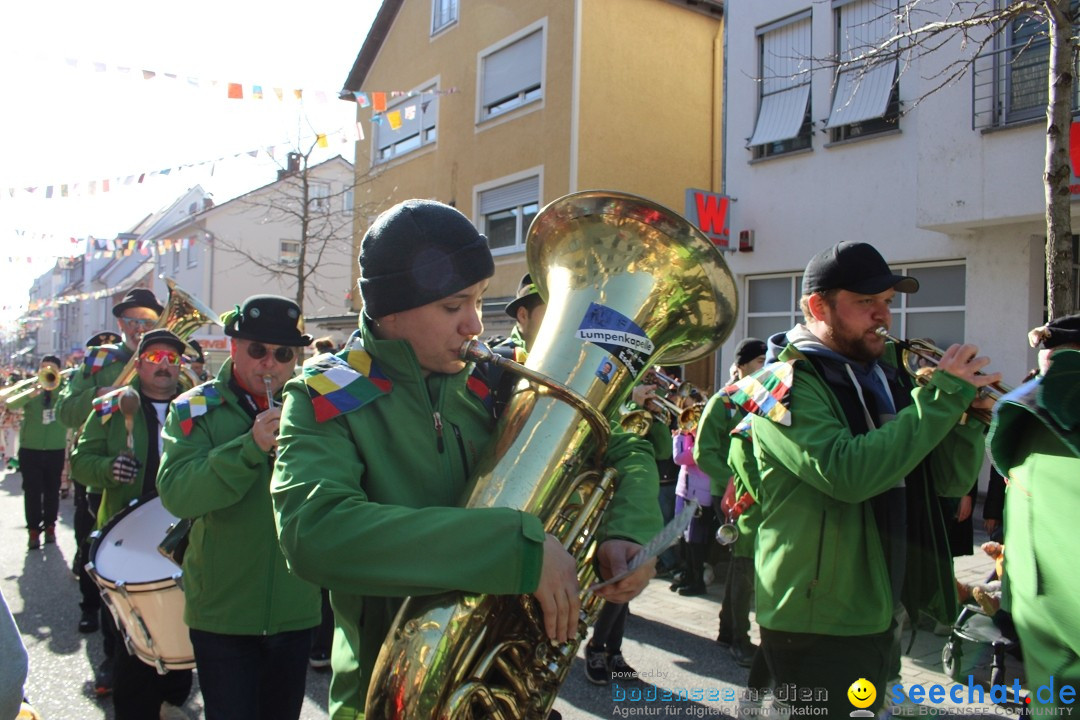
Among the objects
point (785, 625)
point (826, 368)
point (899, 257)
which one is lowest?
point (785, 625)

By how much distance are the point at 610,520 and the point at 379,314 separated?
0.69 meters

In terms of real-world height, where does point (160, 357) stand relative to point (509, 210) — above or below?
below

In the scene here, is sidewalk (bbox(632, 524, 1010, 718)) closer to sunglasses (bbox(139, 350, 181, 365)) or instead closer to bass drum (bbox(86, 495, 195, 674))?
bass drum (bbox(86, 495, 195, 674))

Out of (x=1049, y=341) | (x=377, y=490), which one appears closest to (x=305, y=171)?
(x=1049, y=341)

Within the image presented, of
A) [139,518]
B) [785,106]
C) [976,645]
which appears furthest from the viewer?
[785,106]

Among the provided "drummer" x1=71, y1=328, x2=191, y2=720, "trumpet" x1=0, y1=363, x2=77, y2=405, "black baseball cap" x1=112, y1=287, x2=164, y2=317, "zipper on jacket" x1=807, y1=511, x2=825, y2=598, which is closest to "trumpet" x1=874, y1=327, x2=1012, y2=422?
"zipper on jacket" x1=807, y1=511, x2=825, y2=598

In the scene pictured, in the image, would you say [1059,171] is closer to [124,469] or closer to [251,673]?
[251,673]

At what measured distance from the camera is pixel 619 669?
4645 millimetres

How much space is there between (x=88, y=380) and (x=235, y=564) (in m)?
4.06

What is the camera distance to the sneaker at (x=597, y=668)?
456 cm

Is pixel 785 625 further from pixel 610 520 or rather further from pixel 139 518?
pixel 139 518

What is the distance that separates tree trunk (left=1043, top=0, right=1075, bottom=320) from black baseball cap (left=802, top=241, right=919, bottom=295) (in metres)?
2.62

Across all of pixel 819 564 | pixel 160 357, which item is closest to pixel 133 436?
pixel 160 357

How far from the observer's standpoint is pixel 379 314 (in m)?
1.79
